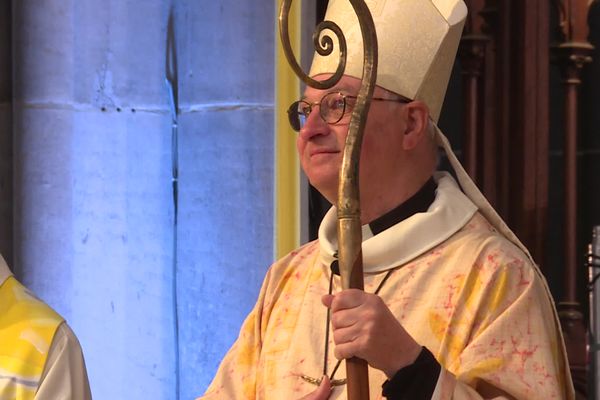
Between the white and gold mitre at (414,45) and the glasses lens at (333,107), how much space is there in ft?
0.57

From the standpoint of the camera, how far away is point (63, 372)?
4023mm

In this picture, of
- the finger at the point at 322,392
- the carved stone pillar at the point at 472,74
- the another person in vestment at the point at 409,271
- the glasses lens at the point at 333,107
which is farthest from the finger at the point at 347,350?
the carved stone pillar at the point at 472,74

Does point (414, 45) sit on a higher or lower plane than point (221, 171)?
higher

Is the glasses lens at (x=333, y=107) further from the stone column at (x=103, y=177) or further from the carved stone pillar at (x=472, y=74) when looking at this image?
the stone column at (x=103, y=177)

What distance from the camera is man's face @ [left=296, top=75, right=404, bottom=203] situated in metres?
3.40

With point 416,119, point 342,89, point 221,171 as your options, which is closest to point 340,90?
point 342,89

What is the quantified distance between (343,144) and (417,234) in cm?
30

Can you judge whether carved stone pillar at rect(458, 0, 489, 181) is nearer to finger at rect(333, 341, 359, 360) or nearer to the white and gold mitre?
the white and gold mitre

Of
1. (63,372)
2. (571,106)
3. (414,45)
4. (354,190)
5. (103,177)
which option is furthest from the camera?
(103,177)

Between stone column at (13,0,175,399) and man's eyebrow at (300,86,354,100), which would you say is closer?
man's eyebrow at (300,86,354,100)

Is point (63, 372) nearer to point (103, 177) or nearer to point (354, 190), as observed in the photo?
point (354, 190)

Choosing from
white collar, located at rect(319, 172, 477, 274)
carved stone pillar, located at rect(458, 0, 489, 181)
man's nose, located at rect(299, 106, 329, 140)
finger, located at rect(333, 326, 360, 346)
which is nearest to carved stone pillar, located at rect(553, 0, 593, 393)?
carved stone pillar, located at rect(458, 0, 489, 181)

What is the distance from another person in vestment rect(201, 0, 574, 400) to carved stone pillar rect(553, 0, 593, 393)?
1355 mm

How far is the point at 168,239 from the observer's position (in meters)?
6.03
